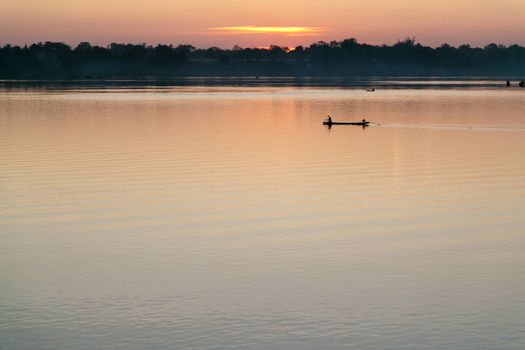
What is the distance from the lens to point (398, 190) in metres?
29.2

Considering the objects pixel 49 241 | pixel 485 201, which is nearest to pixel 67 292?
pixel 49 241

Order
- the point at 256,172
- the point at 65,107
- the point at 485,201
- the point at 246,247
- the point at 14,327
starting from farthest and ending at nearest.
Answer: the point at 65,107 < the point at 256,172 < the point at 485,201 < the point at 246,247 < the point at 14,327

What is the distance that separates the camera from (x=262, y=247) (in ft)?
67.9

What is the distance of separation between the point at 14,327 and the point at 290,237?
27.3 ft

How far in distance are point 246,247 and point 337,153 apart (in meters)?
21.2

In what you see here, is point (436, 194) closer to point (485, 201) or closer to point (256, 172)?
point (485, 201)

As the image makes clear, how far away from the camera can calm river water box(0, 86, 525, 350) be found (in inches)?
584

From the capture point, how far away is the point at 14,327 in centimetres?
1486

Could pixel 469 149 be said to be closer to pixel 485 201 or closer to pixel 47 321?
pixel 485 201

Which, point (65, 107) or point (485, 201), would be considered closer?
point (485, 201)

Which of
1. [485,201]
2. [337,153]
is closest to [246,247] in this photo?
[485,201]

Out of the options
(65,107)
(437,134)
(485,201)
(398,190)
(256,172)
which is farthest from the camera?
(65,107)

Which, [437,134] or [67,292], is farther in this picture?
[437,134]

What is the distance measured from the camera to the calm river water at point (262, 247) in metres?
14.8
